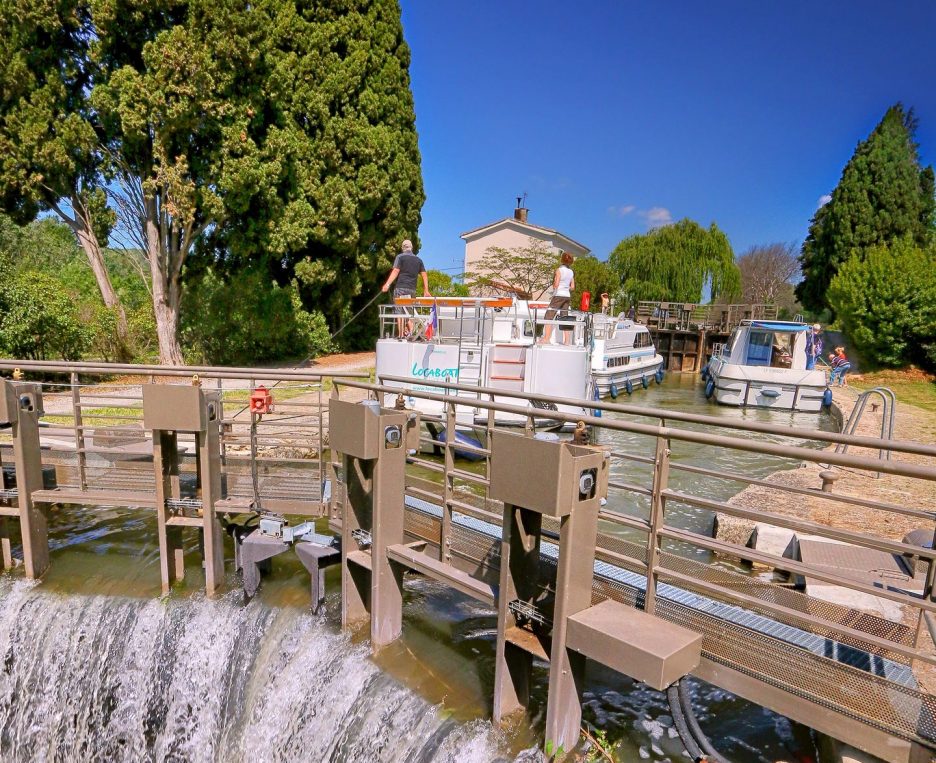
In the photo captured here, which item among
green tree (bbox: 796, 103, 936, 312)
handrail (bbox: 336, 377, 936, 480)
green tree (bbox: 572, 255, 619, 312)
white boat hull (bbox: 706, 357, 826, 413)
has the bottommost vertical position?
white boat hull (bbox: 706, 357, 826, 413)

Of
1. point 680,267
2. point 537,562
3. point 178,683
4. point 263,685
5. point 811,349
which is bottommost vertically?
point 178,683

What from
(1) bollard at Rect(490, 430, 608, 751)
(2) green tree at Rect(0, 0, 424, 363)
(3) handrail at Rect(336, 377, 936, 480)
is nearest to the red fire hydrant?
(3) handrail at Rect(336, 377, 936, 480)

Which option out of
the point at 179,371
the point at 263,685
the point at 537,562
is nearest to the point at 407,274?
the point at 179,371

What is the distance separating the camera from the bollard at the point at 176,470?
5.22 meters

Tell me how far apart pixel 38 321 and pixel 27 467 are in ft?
31.9

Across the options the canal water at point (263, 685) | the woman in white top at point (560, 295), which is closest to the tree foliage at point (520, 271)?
the woman in white top at point (560, 295)

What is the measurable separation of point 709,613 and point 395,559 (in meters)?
2.27

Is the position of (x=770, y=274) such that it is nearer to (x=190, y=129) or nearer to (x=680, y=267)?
(x=680, y=267)

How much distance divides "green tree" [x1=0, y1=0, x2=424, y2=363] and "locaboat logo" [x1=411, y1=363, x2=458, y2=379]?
8.31 meters

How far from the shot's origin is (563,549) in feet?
10.6

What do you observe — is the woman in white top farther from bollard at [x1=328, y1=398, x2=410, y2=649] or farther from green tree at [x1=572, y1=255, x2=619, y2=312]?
green tree at [x1=572, y1=255, x2=619, y2=312]

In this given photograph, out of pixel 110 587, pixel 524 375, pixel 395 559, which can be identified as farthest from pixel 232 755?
pixel 524 375

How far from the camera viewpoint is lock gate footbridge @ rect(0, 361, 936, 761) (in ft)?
9.48

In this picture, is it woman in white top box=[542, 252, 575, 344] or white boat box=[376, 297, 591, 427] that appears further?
woman in white top box=[542, 252, 575, 344]
